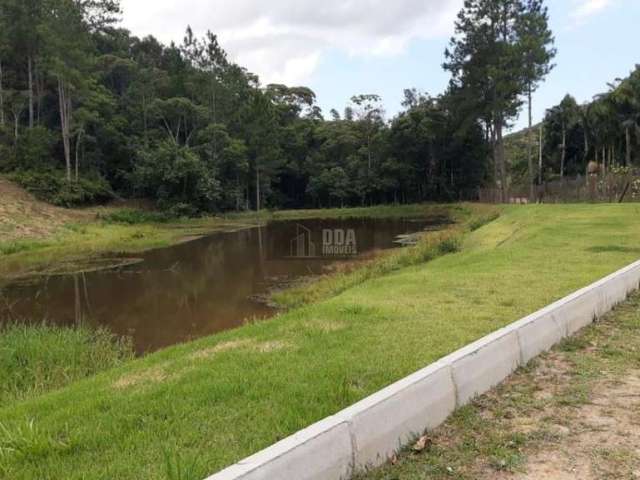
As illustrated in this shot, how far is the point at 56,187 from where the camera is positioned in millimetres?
36719

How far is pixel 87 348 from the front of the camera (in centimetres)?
788

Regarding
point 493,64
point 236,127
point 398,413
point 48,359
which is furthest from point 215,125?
point 398,413

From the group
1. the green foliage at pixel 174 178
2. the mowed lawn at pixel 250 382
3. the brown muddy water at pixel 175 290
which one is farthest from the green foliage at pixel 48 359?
the green foliage at pixel 174 178

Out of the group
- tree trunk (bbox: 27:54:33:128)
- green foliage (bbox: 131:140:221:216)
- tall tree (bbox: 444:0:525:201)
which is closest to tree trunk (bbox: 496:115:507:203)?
tall tree (bbox: 444:0:525:201)

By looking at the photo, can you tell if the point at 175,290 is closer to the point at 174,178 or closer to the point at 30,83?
the point at 174,178

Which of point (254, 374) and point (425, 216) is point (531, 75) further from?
point (254, 374)

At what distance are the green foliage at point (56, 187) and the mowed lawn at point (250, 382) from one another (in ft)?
111

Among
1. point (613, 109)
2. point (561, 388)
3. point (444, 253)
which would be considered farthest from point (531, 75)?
point (561, 388)

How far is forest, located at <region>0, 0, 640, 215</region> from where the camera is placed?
37.4 metres

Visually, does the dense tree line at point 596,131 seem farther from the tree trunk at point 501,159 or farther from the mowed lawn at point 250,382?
the mowed lawn at point 250,382

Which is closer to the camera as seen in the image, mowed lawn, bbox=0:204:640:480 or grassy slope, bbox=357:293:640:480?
grassy slope, bbox=357:293:640:480

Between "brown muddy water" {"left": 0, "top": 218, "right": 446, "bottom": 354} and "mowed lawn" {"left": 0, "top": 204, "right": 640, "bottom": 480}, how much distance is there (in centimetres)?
416

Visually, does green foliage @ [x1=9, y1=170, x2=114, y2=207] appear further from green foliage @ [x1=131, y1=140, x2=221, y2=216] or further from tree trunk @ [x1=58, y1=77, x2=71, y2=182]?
green foliage @ [x1=131, y1=140, x2=221, y2=216]

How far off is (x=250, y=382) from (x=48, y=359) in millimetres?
4588
